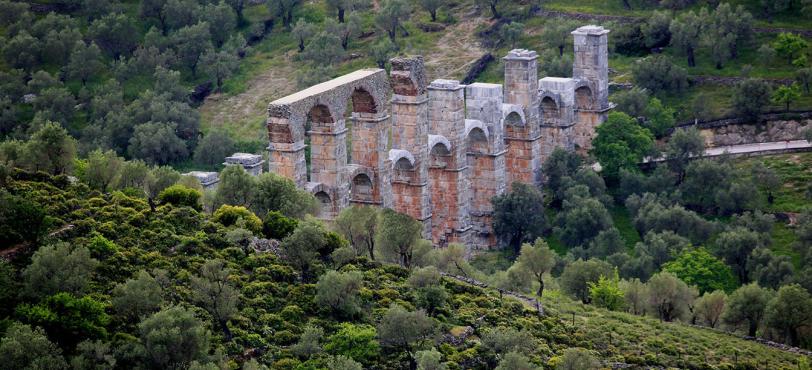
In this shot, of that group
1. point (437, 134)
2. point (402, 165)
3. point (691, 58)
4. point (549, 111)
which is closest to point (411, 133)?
point (402, 165)

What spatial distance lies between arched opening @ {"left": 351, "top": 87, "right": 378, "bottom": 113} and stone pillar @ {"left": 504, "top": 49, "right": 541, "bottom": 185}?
49.6 feet

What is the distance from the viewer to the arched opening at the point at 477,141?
101 m

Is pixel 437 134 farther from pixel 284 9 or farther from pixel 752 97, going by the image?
pixel 284 9

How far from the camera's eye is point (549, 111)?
108 m

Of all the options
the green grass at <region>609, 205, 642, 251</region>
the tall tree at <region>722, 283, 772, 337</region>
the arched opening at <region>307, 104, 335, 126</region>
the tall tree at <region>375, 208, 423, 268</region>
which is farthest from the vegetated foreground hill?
the green grass at <region>609, 205, 642, 251</region>

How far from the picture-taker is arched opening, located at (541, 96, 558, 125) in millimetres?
107938

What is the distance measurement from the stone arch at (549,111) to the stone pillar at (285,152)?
84.4ft

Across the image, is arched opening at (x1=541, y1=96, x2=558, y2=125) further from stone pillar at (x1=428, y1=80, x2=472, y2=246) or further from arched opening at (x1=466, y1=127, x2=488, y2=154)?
stone pillar at (x1=428, y1=80, x2=472, y2=246)

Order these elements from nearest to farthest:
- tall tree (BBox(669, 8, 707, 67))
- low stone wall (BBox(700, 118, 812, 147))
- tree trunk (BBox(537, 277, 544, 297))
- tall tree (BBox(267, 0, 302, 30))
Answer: tree trunk (BBox(537, 277, 544, 297)), low stone wall (BBox(700, 118, 812, 147)), tall tree (BBox(669, 8, 707, 67)), tall tree (BBox(267, 0, 302, 30))

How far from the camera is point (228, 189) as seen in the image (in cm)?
8100

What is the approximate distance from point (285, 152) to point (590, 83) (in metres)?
30.9

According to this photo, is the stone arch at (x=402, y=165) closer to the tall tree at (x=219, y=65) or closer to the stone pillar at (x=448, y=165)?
the stone pillar at (x=448, y=165)

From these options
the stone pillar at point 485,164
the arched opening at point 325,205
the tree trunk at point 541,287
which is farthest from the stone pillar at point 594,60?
the tree trunk at point 541,287

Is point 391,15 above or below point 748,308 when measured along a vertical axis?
above
